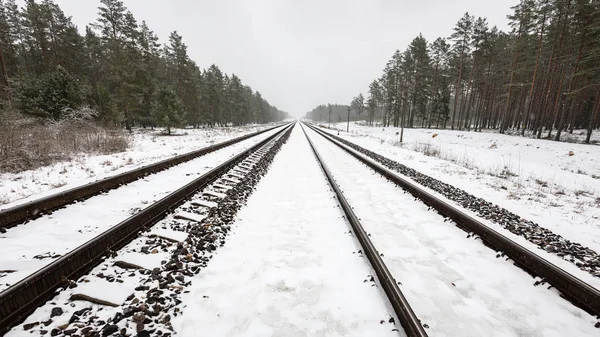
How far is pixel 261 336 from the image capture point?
207 centimetres

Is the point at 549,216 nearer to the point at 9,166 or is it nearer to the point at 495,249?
the point at 495,249

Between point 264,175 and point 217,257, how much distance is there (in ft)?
17.2

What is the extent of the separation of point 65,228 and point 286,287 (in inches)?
142

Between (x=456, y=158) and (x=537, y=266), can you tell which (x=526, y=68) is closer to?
(x=456, y=158)

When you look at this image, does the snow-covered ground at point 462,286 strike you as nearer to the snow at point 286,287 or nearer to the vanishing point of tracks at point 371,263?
the vanishing point of tracks at point 371,263

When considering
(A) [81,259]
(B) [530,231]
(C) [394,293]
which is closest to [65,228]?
(A) [81,259]

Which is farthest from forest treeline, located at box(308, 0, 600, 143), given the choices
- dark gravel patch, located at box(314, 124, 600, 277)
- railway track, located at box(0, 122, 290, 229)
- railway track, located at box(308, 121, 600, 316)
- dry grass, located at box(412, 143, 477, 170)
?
railway track, located at box(0, 122, 290, 229)

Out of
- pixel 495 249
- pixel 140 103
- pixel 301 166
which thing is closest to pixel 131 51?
pixel 140 103

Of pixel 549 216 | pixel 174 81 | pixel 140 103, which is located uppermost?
pixel 174 81

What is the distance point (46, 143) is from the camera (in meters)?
9.74

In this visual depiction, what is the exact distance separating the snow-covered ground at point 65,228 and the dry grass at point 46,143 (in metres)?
5.55

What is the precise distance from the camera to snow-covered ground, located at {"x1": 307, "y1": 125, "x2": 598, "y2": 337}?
7.57ft

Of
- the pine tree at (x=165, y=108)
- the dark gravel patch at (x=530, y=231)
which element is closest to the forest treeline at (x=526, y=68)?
the dark gravel patch at (x=530, y=231)

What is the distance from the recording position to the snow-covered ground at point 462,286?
2.31m
